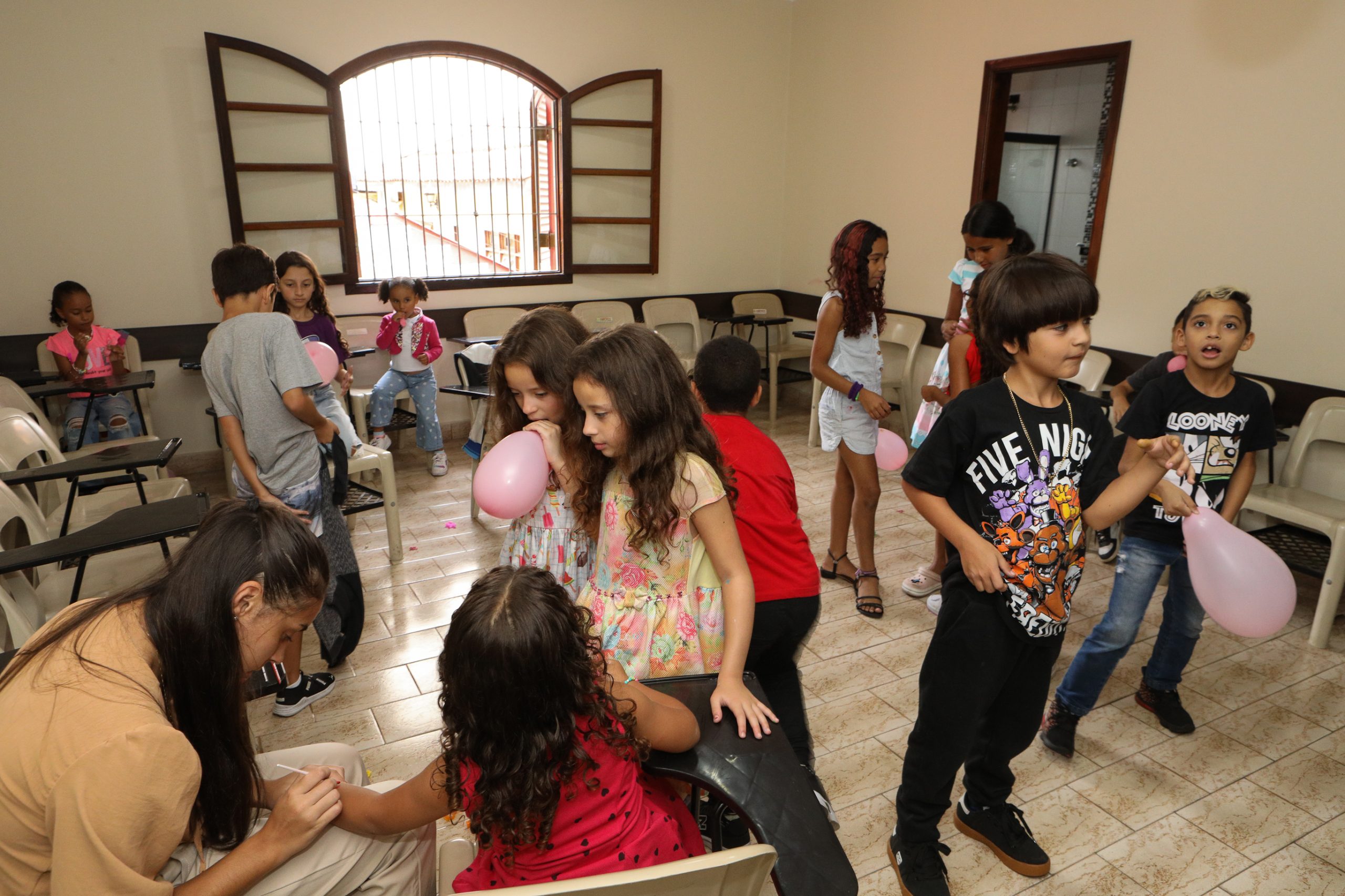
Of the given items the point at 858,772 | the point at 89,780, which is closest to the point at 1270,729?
the point at 858,772

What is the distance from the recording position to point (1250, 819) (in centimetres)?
204

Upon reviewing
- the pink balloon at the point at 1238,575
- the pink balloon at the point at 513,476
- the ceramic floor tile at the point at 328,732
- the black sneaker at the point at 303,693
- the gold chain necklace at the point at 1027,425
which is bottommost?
the ceramic floor tile at the point at 328,732

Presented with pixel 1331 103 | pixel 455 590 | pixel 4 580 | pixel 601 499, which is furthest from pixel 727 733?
pixel 1331 103

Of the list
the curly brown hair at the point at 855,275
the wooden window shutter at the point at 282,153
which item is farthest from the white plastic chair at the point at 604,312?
the curly brown hair at the point at 855,275

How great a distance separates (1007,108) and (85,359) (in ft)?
16.4

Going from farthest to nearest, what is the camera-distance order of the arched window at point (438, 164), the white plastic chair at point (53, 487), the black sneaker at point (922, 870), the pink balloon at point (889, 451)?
the arched window at point (438, 164) < the pink balloon at point (889, 451) < the white plastic chair at point (53, 487) < the black sneaker at point (922, 870)

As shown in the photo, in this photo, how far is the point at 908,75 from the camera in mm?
5047

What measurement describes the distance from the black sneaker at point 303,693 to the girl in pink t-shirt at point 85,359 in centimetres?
225

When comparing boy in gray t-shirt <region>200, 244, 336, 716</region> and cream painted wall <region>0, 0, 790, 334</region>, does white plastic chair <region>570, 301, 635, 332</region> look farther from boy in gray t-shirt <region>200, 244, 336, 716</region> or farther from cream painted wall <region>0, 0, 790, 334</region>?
boy in gray t-shirt <region>200, 244, 336, 716</region>

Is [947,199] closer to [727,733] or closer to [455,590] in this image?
[455,590]

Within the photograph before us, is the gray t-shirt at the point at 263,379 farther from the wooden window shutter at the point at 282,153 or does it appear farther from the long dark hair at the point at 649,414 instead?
the wooden window shutter at the point at 282,153

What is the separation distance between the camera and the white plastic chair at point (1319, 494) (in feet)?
9.39

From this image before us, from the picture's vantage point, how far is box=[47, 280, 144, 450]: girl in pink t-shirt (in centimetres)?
405

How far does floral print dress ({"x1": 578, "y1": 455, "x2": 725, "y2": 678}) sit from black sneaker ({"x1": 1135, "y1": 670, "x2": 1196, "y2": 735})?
1.61m
